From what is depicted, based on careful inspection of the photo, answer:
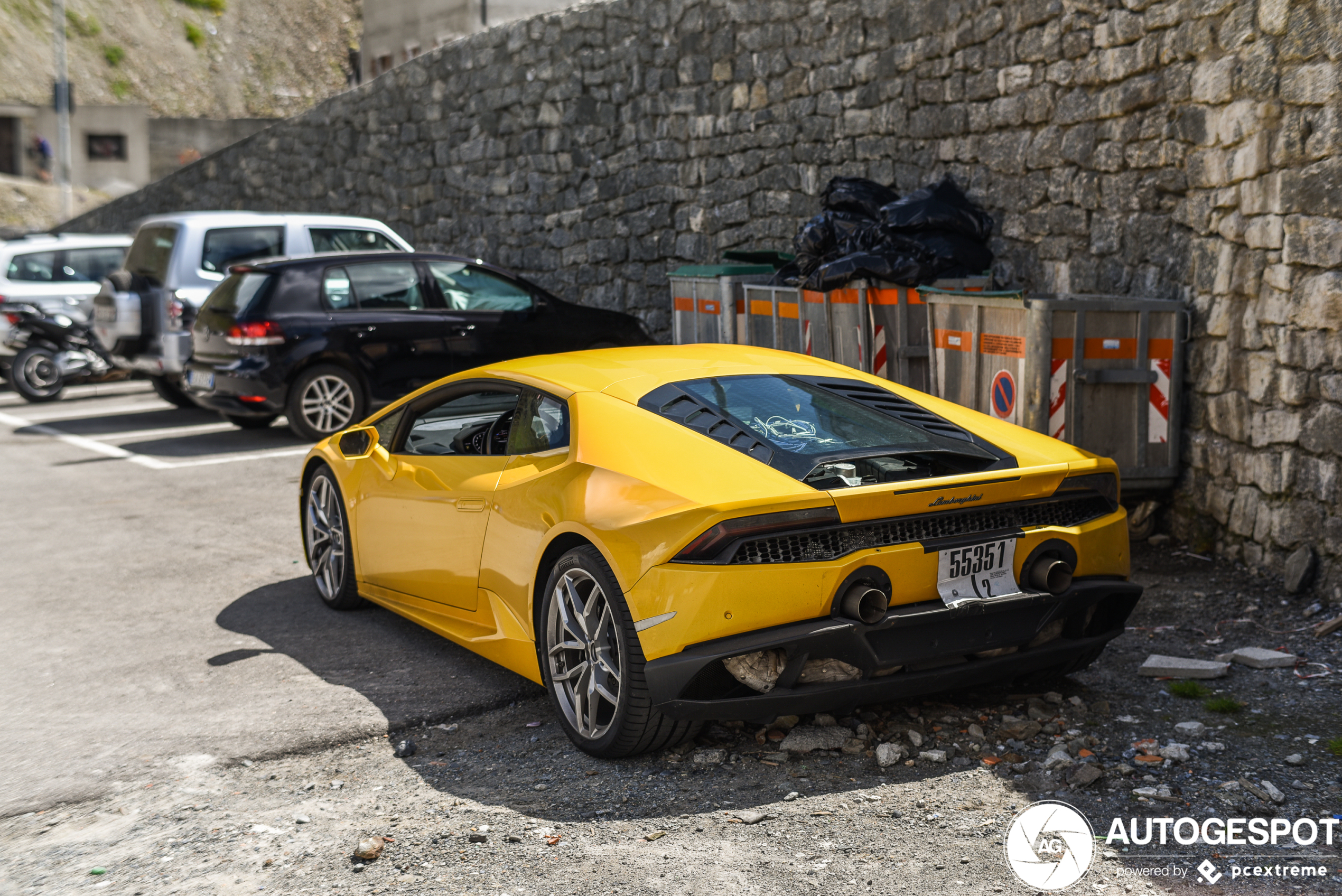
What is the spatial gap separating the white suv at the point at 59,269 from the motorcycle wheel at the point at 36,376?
1.13ft

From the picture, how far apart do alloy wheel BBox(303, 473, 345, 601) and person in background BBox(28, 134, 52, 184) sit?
2312 inches

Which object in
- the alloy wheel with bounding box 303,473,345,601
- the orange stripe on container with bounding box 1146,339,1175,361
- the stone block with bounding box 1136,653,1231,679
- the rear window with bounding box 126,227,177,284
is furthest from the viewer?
the rear window with bounding box 126,227,177,284

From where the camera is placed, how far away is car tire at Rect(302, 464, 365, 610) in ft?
19.7

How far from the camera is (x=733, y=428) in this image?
14.0ft

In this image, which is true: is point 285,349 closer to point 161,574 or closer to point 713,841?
point 161,574

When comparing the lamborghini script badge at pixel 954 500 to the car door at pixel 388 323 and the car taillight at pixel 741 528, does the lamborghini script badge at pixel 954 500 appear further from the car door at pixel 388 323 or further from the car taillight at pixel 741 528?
the car door at pixel 388 323

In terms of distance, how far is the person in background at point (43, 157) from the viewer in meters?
58.2

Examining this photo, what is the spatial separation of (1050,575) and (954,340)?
3.43 meters

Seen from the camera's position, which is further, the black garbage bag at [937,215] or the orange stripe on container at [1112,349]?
the black garbage bag at [937,215]

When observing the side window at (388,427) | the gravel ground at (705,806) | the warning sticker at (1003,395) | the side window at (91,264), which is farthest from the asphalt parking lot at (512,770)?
the side window at (91,264)

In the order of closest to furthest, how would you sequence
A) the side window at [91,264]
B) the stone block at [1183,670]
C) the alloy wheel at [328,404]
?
the stone block at [1183,670]
the alloy wheel at [328,404]
the side window at [91,264]

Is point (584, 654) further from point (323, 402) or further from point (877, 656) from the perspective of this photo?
point (323, 402)

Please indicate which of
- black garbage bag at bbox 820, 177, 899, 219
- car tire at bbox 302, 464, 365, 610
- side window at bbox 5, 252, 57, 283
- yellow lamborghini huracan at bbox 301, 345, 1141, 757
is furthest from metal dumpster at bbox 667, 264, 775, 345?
Result: side window at bbox 5, 252, 57, 283

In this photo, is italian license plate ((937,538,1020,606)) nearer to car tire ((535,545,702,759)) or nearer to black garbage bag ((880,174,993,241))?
car tire ((535,545,702,759))
